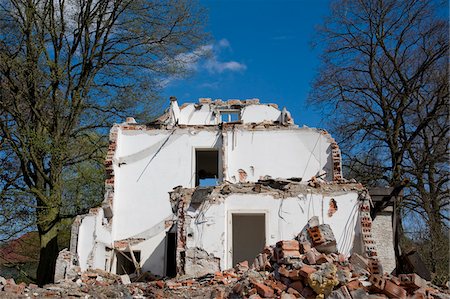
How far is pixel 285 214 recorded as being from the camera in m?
14.7

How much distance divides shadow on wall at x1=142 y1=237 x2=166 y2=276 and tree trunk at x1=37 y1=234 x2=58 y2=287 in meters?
3.31

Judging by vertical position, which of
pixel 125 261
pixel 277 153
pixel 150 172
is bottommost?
pixel 125 261

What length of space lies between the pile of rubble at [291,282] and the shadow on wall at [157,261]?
3.98 meters

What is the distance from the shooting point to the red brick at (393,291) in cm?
965

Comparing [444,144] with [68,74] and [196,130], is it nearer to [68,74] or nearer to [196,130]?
[196,130]

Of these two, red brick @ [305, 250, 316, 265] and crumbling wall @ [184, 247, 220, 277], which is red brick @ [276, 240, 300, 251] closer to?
red brick @ [305, 250, 316, 265]

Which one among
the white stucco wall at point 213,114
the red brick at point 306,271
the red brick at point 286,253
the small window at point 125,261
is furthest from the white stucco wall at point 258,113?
the red brick at point 306,271

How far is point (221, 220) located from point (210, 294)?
132 inches

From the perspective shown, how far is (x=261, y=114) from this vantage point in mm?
23391

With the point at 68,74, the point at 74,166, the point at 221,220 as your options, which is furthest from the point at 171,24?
Answer: the point at 221,220

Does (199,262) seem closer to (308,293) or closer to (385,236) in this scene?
(308,293)

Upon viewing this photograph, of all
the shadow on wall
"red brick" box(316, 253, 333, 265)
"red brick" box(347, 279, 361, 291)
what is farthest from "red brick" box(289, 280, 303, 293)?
the shadow on wall

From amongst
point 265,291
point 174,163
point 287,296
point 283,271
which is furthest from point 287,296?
point 174,163

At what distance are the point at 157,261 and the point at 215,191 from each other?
5.00 meters
